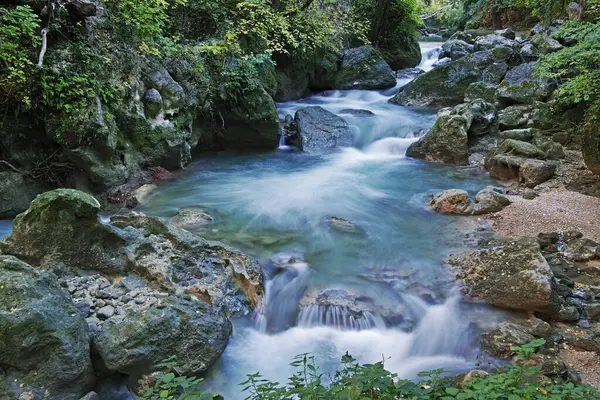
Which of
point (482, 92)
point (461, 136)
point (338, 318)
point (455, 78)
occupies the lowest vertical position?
point (338, 318)

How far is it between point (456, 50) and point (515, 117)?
8605mm

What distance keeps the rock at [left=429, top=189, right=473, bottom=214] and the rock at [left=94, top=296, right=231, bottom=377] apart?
4741mm

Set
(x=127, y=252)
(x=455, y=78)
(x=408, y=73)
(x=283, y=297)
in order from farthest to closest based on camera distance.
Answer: (x=408, y=73) < (x=455, y=78) < (x=283, y=297) < (x=127, y=252)

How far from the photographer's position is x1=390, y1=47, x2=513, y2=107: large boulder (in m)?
13.7

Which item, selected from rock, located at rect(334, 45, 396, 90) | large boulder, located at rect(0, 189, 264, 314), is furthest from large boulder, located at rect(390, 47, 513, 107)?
large boulder, located at rect(0, 189, 264, 314)

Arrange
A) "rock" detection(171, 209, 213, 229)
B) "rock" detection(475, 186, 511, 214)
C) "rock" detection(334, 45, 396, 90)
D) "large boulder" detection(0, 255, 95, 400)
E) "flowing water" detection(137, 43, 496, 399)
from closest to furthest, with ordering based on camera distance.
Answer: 1. "large boulder" detection(0, 255, 95, 400)
2. "flowing water" detection(137, 43, 496, 399)
3. "rock" detection(171, 209, 213, 229)
4. "rock" detection(475, 186, 511, 214)
5. "rock" detection(334, 45, 396, 90)

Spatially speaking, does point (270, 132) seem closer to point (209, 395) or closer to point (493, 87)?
point (493, 87)

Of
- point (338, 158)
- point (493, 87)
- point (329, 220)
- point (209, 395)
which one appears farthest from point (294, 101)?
point (209, 395)

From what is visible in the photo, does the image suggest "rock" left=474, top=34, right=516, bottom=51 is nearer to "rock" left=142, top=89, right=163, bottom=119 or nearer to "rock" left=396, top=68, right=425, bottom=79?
"rock" left=396, top=68, right=425, bottom=79

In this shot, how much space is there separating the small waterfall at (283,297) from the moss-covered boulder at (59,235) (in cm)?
165

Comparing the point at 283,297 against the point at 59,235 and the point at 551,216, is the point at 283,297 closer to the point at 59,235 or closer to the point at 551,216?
the point at 59,235

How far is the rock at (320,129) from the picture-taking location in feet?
37.8

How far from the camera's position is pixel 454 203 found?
736 cm

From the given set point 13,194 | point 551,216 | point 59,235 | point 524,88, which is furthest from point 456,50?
point 59,235
